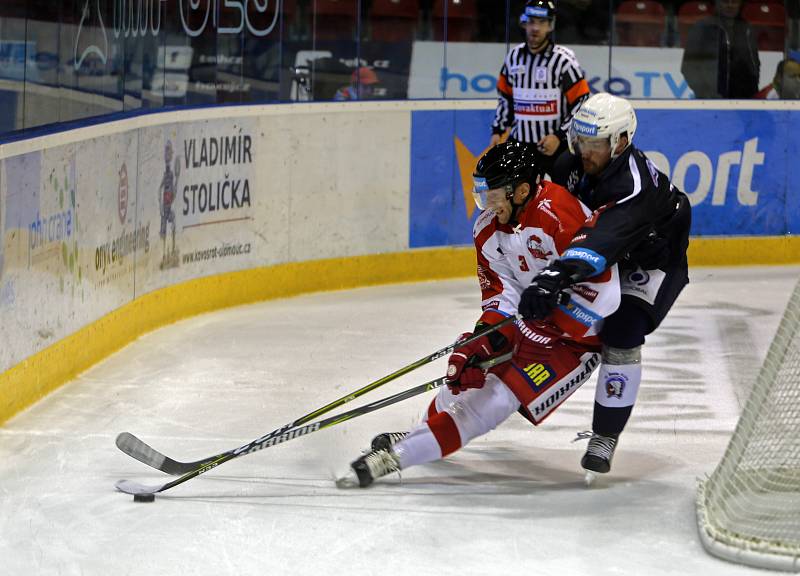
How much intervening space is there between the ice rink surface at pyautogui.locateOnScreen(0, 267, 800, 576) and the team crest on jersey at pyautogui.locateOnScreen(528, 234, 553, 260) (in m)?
0.65

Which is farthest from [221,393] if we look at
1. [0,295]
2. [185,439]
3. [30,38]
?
[30,38]

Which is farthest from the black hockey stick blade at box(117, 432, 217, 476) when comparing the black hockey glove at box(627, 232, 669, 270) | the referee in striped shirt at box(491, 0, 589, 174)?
the referee in striped shirt at box(491, 0, 589, 174)

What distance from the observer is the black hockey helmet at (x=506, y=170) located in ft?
12.5

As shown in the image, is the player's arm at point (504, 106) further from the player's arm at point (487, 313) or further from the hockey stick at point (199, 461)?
the hockey stick at point (199, 461)

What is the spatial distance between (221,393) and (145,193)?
1.26m

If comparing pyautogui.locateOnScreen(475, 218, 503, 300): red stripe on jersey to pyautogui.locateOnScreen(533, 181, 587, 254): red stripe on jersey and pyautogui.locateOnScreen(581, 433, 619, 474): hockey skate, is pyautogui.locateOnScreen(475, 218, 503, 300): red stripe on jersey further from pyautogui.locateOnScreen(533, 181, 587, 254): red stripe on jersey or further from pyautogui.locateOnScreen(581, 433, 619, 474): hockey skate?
pyautogui.locateOnScreen(581, 433, 619, 474): hockey skate

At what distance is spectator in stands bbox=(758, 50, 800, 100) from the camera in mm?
8734

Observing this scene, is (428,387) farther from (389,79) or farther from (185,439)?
(389,79)

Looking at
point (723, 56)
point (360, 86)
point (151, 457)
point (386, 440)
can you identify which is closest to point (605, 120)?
point (386, 440)

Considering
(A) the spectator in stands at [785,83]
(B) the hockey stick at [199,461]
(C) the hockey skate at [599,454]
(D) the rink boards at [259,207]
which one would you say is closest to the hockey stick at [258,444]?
(B) the hockey stick at [199,461]

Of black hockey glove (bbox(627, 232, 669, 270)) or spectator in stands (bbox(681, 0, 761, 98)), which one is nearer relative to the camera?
black hockey glove (bbox(627, 232, 669, 270))

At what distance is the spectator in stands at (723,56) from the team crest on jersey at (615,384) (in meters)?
5.10

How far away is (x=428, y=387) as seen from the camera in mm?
3930

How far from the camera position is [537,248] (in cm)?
391
